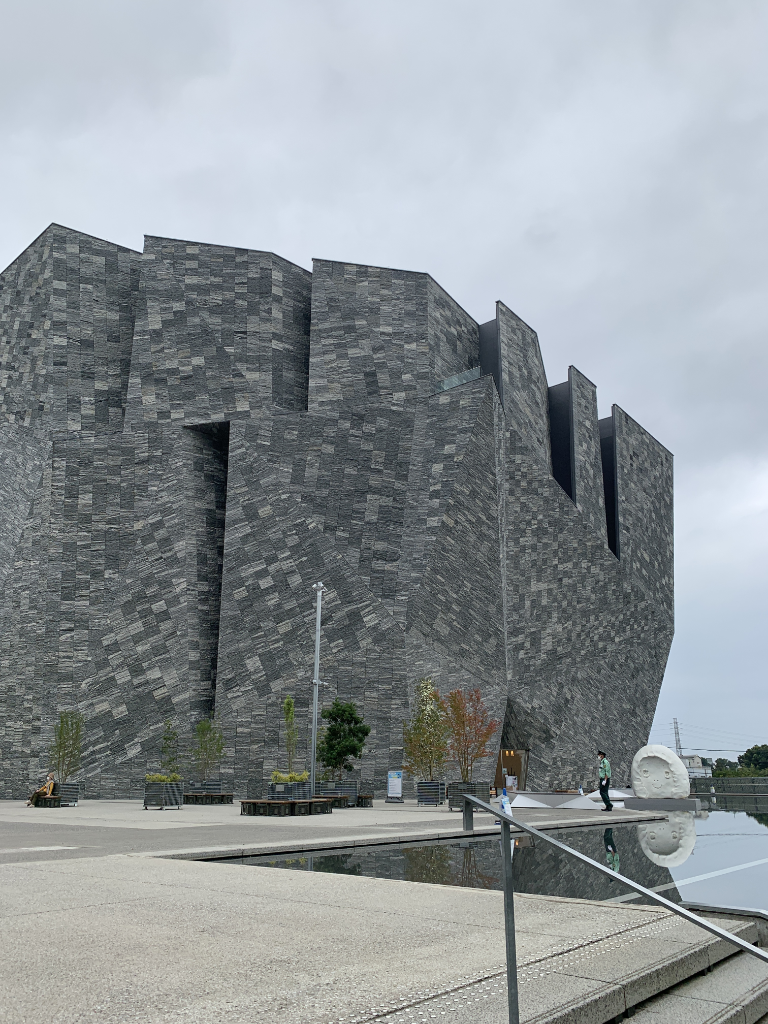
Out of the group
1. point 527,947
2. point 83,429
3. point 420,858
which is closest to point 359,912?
point 527,947

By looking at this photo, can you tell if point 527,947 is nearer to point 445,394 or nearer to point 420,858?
point 420,858

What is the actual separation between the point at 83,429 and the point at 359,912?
30.7 m

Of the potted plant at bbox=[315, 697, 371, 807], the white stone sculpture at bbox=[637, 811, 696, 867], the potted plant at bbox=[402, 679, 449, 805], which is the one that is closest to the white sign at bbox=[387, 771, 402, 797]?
the potted plant at bbox=[402, 679, 449, 805]

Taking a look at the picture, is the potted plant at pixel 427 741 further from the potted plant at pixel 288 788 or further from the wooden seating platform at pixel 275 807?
A: the wooden seating platform at pixel 275 807

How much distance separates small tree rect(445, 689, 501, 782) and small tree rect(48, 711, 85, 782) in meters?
12.1

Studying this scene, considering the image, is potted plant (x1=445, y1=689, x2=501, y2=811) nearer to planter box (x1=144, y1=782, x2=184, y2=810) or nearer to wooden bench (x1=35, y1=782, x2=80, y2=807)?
planter box (x1=144, y1=782, x2=184, y2=810)

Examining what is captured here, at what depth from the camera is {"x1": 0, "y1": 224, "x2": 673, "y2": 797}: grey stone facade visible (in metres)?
29.4

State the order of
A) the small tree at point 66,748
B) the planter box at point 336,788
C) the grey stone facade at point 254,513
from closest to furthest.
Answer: the planter box at point 336,788, the small tree at point 66,748, the grey stone facade at point 254,513

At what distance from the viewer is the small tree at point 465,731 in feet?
86.0

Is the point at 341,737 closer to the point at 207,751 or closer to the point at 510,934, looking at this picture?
the point at 207,751

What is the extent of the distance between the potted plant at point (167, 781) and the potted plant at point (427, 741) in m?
7.16

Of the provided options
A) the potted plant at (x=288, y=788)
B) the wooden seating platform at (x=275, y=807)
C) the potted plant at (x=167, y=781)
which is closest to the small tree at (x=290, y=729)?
the potted plant at (x=167, y=781)

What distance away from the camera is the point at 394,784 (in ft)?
84.6

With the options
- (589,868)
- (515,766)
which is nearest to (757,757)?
(515,766)
